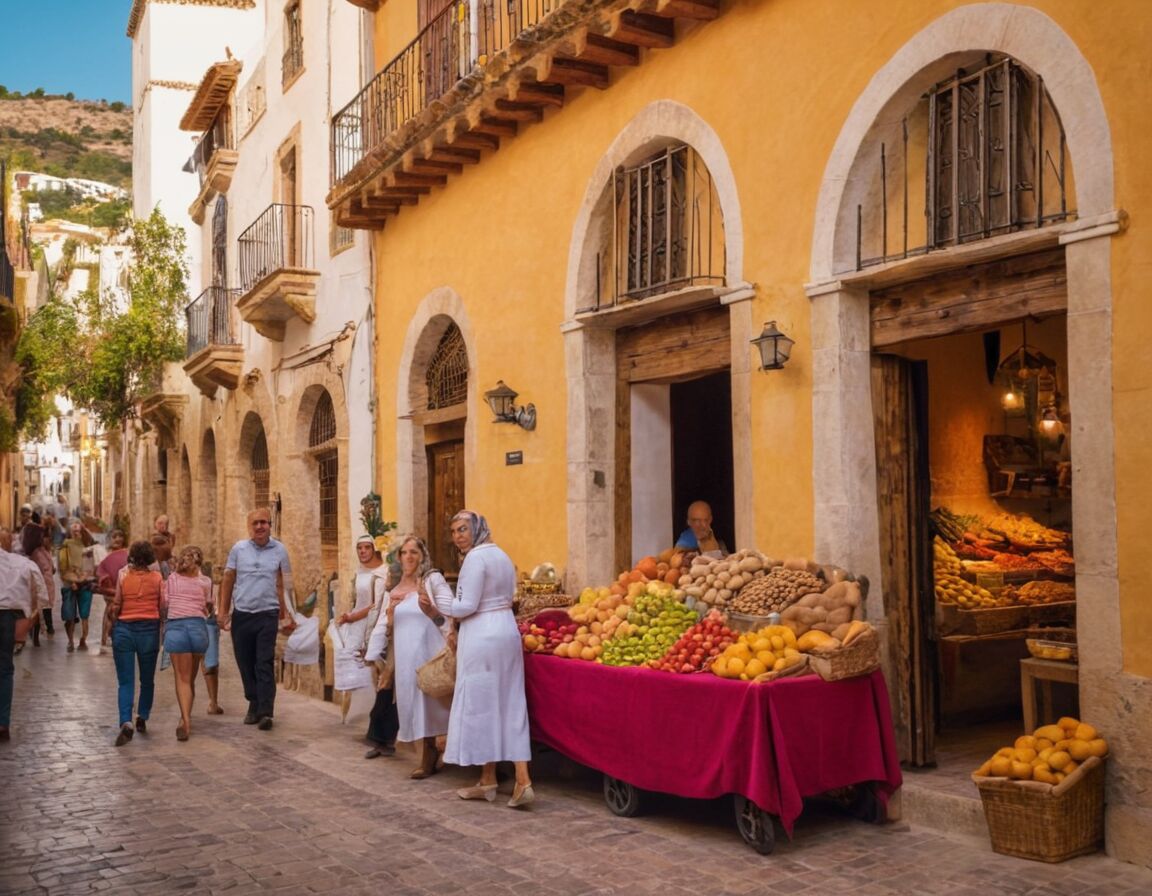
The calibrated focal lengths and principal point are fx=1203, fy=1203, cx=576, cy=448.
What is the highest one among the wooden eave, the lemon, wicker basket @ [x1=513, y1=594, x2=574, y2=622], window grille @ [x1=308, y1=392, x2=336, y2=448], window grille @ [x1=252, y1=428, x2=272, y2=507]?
the wooden eave

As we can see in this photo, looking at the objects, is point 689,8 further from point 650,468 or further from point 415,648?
point 415,648

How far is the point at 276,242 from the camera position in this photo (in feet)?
56.4

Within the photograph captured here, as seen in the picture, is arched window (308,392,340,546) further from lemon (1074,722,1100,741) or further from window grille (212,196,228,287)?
lemon (1074,722,1100,741)

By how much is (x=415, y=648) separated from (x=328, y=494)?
325 inches

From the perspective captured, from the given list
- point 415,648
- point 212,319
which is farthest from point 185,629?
point 212,319

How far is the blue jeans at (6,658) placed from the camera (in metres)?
9.69

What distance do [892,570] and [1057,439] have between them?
3820 millimetres

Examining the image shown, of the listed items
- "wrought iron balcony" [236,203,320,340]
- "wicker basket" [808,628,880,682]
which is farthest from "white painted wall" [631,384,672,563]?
"wrought iron balcony" [236,203,320,340]

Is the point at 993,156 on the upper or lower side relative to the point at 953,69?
lower

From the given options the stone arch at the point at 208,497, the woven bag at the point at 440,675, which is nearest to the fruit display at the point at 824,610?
the woven bag at the point at 440,675

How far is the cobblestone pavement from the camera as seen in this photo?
5.51 m

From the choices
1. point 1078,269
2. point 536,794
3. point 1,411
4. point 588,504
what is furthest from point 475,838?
point 1,411

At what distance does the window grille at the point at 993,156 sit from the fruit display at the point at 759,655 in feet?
7.70

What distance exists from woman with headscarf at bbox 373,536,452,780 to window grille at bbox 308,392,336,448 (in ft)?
24.6
